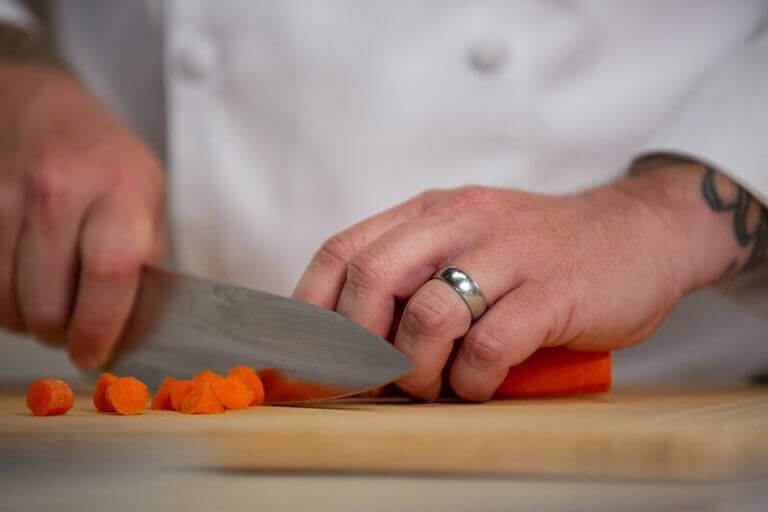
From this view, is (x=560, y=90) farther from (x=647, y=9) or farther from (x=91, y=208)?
(x=91, y=208)

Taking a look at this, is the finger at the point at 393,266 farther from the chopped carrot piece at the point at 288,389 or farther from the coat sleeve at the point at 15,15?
the coat sleeve at the point at 15,15

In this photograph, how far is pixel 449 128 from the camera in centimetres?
111

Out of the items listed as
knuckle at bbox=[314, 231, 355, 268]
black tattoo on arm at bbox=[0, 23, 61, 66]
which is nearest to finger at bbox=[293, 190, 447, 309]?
knuckle at bbox=[314, 231, 355, 268]

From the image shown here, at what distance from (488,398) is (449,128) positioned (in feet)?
1.42

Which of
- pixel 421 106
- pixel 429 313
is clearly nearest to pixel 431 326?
pixel 429 313

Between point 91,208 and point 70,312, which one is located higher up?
point 91,208

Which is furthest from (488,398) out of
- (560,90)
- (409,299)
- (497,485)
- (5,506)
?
(560,90)

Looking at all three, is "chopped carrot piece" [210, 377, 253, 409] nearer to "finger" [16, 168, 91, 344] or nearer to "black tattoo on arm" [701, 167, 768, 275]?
"finger" [16, 168, 91, 344]

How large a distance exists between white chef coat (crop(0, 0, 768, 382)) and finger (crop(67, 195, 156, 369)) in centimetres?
17

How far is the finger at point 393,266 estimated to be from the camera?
724mm

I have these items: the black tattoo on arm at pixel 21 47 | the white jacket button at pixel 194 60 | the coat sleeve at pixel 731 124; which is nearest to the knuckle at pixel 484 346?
the coat sleeve at pixel 731 124

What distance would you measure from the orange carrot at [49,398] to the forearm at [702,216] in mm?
516

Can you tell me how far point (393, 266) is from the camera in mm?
723

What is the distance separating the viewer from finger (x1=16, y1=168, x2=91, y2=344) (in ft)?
3.26
